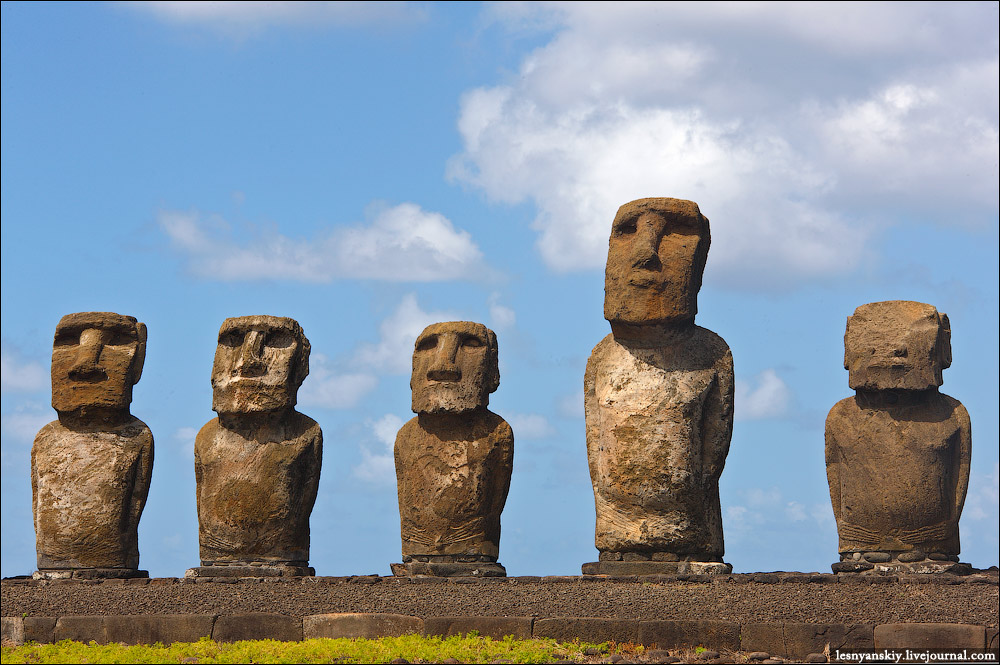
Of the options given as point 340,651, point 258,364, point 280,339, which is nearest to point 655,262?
point 280,339

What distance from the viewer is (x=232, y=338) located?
16.5 metres

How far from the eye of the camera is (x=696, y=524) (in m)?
15.0

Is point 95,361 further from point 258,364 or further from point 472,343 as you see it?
point 472,343

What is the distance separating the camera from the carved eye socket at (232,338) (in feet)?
54.0

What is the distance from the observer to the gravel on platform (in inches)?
533

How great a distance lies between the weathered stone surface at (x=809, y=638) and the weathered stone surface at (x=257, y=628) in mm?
4307

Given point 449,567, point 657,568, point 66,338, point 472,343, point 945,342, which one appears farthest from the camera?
point 66,338

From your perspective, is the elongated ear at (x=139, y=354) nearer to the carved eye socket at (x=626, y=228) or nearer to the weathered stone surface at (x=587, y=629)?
the carved eye socket at (x=626, y=228)

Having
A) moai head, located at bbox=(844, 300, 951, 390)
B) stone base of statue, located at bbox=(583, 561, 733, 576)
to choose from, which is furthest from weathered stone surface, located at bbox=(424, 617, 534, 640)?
moai head, located at bbox=(844, 300, 951, 390)

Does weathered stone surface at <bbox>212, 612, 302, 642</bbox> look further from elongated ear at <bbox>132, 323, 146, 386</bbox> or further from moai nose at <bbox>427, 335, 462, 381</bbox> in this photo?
elongated ear at <bbox>132, 323, 146, 386</bbox>

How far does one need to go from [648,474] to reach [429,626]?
2571 mm

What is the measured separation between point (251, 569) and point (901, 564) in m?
6.37

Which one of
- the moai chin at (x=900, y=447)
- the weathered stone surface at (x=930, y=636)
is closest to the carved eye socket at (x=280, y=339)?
the moai chin at (x=900, y=447)

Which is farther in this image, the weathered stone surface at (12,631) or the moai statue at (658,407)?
the weathered stone surface at (12,631)
